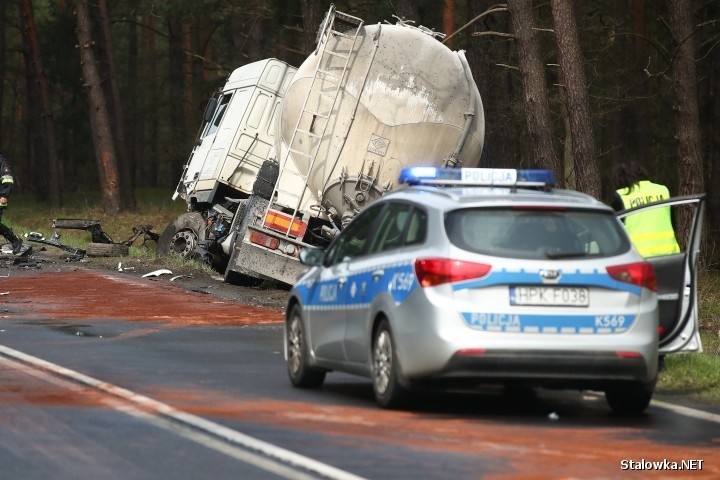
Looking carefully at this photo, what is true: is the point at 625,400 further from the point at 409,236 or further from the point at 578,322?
the point at 409,236

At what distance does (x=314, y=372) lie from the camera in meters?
12.0

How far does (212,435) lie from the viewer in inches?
362

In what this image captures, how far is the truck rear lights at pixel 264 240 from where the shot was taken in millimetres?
20969

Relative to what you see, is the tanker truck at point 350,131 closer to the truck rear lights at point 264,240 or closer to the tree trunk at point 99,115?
the truck rear lights at point 264,240

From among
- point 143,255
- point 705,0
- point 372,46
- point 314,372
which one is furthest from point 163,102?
point 314,372

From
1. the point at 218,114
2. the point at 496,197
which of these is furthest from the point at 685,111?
the point at 496,197

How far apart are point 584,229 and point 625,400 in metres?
1.25

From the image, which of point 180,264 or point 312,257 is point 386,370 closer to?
point 312,257

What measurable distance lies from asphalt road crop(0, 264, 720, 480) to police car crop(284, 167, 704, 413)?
323 mm

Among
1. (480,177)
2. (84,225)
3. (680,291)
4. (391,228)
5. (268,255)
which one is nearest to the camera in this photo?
(391,228)

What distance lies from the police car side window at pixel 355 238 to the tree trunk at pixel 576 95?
11.4 meters

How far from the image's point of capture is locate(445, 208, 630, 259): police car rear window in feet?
33.4

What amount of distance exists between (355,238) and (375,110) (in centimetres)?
899

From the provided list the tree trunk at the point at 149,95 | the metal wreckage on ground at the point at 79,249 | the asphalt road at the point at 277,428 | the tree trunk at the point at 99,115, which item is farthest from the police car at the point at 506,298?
the tree trunk at the point at 149,95
